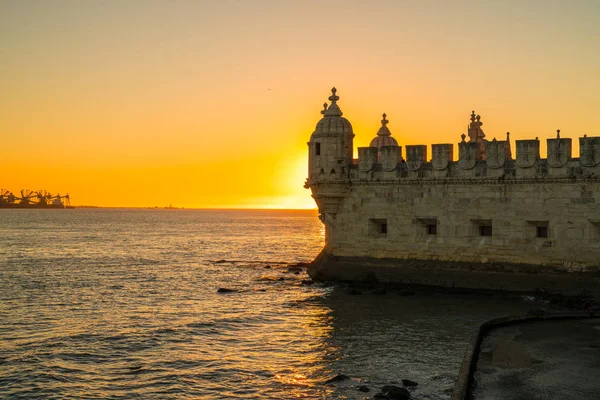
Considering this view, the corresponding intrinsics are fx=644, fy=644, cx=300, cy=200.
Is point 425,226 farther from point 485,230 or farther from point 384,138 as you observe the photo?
point 384,138

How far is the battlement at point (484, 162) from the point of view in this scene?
26016mm

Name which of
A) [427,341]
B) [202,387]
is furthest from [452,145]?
[202,387]

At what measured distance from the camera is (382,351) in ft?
64.0

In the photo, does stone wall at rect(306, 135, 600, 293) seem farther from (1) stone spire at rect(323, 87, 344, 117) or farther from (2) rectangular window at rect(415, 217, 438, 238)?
(1) stone spire at rect(323, 87, 344, 117)

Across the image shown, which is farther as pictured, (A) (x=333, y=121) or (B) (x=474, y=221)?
(A) (x=333, y=121)

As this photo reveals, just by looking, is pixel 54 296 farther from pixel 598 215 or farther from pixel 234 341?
pixel 598 215

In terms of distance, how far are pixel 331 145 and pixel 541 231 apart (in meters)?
10.7

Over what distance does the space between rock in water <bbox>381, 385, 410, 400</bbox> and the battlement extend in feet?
48.4

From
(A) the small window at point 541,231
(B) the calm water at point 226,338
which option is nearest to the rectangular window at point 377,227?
(B) the calm water at point 226,338

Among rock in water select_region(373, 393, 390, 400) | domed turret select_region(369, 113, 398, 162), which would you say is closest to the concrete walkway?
rock in water select_region(373, 393, 390, 400)

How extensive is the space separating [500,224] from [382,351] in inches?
433

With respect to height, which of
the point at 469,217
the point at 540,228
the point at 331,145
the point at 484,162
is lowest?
the point at 540,228

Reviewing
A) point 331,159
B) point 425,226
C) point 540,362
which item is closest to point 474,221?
point 425,226

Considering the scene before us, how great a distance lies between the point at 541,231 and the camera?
89.4ft
